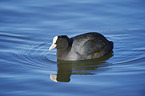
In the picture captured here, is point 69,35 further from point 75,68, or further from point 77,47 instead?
point 75,68

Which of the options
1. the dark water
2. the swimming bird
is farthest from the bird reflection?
the swimming bird

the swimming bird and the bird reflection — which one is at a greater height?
the swimming bird

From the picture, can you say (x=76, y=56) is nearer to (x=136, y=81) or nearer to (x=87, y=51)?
(x=87, y=51)

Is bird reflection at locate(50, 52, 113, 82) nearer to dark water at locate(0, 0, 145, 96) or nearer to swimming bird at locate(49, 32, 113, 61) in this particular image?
dark water at locate(0, 0, 145, 96)

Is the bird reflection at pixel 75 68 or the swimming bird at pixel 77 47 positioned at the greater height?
the swimming bird at pixel 77 47

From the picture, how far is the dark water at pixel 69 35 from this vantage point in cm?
794

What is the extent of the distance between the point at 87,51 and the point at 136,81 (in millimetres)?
2254

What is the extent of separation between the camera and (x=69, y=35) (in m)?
11.5

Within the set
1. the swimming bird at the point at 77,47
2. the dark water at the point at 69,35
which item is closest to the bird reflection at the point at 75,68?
the dark water at the point at 69,35

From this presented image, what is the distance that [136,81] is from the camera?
817 centimetres

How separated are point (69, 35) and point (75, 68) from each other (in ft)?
7.94

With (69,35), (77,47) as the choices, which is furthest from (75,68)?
(69,35)

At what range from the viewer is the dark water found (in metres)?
7.94

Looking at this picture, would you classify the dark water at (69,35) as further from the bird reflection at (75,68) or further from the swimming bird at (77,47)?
the swimming bird at (77,47)
